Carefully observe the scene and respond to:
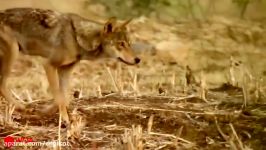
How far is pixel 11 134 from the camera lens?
258 centimetres

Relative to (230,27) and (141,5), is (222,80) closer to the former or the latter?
(230,27)

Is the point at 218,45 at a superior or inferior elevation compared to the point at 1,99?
superior

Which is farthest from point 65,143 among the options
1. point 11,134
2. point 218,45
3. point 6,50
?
point 218,45

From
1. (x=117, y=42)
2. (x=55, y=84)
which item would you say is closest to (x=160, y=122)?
(x=117, y=42)

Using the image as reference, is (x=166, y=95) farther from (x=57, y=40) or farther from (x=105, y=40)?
(x=57, y=40)

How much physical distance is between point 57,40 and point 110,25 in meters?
0.25

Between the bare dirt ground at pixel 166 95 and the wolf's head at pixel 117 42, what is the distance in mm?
225

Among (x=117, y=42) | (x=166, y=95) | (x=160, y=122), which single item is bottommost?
(x=160, y=122)

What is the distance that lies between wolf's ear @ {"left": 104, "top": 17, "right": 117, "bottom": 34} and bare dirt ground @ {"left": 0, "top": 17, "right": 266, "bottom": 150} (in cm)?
34

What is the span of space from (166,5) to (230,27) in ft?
1.33

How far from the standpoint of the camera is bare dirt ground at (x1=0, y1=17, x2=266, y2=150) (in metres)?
2.56

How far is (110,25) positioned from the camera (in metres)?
2.89

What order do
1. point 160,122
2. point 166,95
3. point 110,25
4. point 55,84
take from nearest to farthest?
point 160,122 < point 110,25 < point 55,84 < point 166,95

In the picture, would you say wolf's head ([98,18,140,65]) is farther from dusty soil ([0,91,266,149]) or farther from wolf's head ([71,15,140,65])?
dusty soil ([0,91,266,149])
